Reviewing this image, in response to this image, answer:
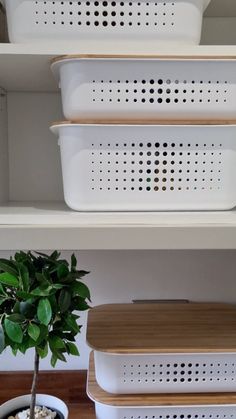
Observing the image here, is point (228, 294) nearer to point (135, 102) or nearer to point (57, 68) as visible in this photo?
point (135, 102)

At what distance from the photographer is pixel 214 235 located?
645mm

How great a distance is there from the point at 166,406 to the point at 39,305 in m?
0.32

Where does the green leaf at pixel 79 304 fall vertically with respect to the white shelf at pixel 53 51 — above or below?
below

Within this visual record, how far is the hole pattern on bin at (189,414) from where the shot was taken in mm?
759

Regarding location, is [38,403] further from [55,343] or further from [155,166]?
[155,166]

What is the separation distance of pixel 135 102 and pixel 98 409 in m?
0.60

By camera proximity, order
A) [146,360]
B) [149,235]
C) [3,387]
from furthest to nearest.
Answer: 1. [3,387]
2. [146,360]
3. [149,235]

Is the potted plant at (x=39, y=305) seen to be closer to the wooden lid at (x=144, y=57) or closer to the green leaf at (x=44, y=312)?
the green leaf at (x=44, y=312)

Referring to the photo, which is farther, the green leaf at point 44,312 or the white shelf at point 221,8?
the white shelf at point 221,8

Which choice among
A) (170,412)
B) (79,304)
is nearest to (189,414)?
(170,412)

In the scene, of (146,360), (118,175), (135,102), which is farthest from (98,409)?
(135,102)

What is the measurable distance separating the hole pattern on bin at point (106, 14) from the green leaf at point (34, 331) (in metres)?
0.53

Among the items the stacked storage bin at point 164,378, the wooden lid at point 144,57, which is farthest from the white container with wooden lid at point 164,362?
the wooden lid at point 144,57

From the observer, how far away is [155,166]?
0.74m
